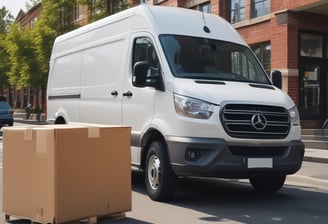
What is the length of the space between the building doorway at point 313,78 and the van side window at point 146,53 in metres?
12.0

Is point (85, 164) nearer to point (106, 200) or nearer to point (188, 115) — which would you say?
point (106, 200)

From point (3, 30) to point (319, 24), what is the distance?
49.8 meters

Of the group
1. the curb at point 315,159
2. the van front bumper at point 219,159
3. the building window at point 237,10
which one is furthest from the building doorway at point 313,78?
the van front bumper at point 219,159

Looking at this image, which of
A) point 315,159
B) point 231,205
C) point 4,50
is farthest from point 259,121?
point 4,50

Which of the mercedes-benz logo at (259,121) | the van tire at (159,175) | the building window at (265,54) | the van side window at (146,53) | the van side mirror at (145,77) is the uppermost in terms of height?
the building window at (265,54)

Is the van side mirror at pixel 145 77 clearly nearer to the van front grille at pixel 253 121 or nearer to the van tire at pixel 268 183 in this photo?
the van front grille at pixel 253 121

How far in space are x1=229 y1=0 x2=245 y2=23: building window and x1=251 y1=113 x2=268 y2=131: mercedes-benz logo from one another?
1511 centimetres

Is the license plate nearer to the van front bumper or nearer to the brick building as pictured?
the van front bumper

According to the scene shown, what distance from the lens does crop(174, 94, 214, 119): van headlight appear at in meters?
7.62

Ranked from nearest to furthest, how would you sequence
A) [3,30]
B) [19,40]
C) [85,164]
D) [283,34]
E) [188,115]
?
[85,164] → [188,115] → [283,34] → [19,40] → [3,30]

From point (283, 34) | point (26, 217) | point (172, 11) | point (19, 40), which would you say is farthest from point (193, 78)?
point (19, 40)

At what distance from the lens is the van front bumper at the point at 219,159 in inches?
298

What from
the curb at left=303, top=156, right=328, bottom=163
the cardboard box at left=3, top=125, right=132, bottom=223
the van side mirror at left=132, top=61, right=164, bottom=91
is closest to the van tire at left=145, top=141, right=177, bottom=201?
the van side mirror at left=132, top=61, right=164, bottom=91

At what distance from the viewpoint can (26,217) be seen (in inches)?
258
